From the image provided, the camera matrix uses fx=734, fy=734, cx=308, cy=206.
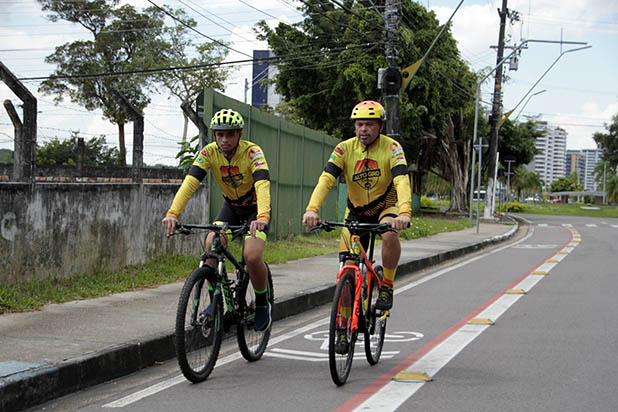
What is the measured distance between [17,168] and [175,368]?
3344 millimetres

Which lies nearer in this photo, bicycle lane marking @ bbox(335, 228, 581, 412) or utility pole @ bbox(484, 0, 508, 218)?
bicycle lane marking @ bbox(335, 228, 581, 412)

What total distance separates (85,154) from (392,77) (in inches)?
258

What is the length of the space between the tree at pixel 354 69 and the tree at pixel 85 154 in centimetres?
1938

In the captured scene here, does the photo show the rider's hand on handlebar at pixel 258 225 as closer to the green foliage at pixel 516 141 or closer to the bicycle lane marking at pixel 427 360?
the bicycle lane marking at pixel 427 360

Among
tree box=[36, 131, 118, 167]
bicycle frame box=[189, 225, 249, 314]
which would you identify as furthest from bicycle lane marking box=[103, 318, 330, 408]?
tree box=[36, 131, 118, 167]

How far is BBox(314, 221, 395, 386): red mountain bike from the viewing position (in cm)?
497

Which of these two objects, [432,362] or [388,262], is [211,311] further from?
[432,362]

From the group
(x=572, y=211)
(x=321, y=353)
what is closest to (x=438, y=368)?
(x=321, y=353)

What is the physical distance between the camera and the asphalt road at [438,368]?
4.77 meters

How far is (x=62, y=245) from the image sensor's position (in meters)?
8.48

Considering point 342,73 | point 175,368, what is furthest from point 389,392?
point 342,73

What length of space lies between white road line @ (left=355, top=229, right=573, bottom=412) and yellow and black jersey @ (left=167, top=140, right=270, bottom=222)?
1.73 meters

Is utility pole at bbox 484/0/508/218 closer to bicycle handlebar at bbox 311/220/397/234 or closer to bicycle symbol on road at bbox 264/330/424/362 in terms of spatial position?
bicycle symbol on road at bbox 264/330/424/362

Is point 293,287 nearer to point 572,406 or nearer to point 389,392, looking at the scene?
point 389,392
